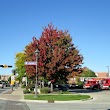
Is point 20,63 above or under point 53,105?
above

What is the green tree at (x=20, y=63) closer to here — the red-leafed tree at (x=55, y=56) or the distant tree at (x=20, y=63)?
the distant tree at (x=20, y=63)

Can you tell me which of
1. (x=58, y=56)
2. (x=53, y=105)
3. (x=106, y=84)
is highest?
(x=58, y=56)

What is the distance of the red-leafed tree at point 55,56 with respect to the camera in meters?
40.4

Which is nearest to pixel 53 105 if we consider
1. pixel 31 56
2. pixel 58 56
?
pixel 58 56

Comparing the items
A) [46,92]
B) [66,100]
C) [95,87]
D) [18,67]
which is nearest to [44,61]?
[46,92]

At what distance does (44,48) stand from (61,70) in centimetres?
370

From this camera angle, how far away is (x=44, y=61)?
40.8m

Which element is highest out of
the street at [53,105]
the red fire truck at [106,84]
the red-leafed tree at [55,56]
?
the red-leafed tree at [55,56]

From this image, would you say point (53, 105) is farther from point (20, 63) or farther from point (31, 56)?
point (20, 63)

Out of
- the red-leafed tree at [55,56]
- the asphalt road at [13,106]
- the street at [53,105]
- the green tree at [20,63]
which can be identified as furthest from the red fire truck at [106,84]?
the asphalt road at [13,106]

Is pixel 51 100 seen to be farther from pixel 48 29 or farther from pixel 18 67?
pixel 18 67

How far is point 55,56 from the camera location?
40.4 meters

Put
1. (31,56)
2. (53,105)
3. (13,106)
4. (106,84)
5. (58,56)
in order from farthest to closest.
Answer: (106,84) < (31,56) < (58,56) < (53,105) < (13,106)

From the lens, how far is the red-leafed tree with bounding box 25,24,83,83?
40406mm
